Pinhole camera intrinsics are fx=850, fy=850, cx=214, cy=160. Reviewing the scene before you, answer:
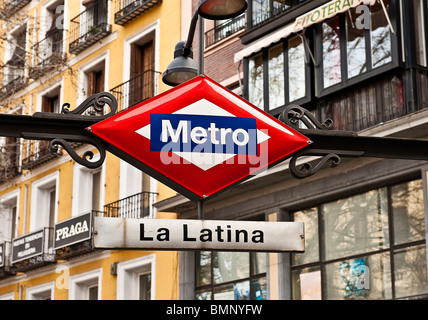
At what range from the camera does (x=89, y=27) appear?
2750 centimetres

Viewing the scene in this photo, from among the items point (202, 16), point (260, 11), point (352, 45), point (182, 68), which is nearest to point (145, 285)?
point (260, 11)

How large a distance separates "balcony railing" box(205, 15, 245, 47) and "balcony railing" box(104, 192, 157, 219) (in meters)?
4.43

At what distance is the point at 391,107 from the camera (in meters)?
15.9

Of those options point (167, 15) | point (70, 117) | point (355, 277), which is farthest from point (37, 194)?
point (70, 117)

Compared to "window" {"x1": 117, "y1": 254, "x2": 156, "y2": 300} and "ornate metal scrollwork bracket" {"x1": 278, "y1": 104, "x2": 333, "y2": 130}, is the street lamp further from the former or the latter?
"window" {"x1": 117, "y1": 254, "x2": 156, "y2": 300}

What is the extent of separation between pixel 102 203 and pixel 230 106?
70.2 ft

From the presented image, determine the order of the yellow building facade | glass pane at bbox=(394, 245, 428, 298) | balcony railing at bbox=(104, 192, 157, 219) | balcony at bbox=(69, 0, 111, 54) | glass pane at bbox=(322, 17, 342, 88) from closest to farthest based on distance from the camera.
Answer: glass pane at bbox=(394, 245, 428, 298), glass pane at bbox=(322, 17, 342, 88), balcony railing at bbox=(104, 192, 157, 219), the yellow building facade, balcony at bbox=(69, 0, 111, 54)

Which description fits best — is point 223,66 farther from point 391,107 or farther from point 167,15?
point 391,107

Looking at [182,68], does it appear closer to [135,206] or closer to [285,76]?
[285,76]

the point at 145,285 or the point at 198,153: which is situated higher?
the point at 145,285

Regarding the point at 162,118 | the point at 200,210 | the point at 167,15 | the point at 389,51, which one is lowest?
the point at 200,210

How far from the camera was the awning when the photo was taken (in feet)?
54.1

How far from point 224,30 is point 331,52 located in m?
5.01

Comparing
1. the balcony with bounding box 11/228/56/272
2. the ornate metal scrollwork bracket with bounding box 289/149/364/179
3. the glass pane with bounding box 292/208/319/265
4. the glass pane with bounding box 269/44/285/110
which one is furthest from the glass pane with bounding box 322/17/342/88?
the ornate metal scrollwork bracket with bounding box 289/149/364/179
